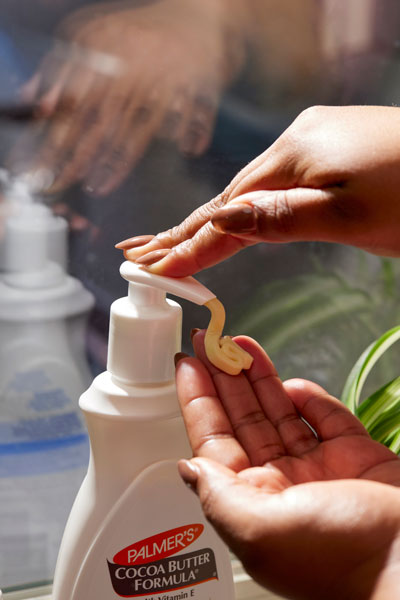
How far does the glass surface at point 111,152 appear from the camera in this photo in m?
0.57

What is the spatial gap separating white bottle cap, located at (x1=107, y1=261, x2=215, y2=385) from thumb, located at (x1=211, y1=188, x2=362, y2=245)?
54 millimetres

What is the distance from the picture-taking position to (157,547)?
0.51 metres

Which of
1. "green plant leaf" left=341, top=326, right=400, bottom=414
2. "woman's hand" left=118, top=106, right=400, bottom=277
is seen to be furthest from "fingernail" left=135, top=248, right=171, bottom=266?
"green plant leaf" left=341, top=326, right=400, bottom=414

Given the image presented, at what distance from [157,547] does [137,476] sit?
5cm

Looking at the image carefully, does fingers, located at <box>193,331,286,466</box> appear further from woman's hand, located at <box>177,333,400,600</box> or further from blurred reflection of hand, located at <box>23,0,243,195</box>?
blurred reflection of hand, located at <box>23,0,243,195</box>

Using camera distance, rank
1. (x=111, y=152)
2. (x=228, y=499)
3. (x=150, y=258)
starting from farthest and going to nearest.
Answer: (x=111, y=152)
(x=150, y=258)
(x=228, y=499)

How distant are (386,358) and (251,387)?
33cm

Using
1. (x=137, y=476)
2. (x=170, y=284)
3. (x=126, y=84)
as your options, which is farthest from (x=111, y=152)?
(x=137, y=476)

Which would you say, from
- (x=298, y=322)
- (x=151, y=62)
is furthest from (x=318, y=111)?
(x=298, y=322)

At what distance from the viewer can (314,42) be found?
662 mm

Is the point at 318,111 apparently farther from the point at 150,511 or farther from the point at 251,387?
the point at 150,511

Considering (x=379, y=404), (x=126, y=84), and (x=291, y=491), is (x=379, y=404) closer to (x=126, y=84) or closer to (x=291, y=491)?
(x=291, y=491)

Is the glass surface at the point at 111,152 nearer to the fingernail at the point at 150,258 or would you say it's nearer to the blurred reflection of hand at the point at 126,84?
the blurred reflection of hand at the point at 126,84

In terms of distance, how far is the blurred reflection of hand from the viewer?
571 mm
